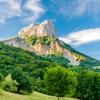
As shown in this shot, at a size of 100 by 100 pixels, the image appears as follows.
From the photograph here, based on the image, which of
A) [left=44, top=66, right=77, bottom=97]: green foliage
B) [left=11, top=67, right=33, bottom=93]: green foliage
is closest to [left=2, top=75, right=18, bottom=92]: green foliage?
[left=11, top=67, right=33, bottom=93]: green foliage

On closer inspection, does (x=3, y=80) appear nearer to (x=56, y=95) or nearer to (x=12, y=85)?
(x=12, y=85)

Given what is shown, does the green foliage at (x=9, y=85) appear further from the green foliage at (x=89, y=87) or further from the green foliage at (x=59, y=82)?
the green foliage at (x=89, y=87)

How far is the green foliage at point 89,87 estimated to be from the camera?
497 feet

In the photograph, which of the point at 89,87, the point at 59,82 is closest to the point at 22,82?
the point at 59,82

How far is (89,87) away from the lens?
152750mm

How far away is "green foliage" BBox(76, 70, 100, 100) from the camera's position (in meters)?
152

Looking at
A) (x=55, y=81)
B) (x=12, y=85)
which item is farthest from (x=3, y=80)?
(x=55, y=81)

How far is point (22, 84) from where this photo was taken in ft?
461

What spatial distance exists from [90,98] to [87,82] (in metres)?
7.46

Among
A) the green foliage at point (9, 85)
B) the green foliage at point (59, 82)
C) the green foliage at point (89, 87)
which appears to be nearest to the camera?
the green foliage at point (59, 82)

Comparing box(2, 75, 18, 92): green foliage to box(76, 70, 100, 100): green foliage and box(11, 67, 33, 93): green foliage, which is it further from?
box(76, 70, 100, 100): green foliage

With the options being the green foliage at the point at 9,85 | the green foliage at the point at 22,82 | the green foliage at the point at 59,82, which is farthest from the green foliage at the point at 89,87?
the green foliage at the point at 9,85

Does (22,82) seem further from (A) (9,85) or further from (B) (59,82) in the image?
(B) (59,82)

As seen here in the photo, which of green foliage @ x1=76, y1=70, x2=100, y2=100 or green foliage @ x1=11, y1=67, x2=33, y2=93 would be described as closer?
green foliage @ x1=11, y1=67, x2=33, y2=93
